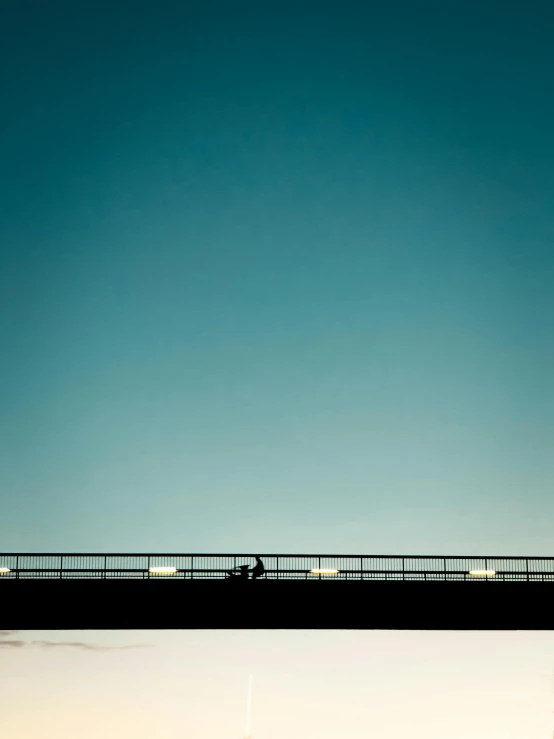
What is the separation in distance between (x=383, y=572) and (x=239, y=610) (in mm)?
6338

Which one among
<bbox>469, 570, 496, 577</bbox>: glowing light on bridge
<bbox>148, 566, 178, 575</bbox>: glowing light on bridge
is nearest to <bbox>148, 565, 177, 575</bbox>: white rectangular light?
<bbox>148, 566, 178, 575</bbox>: glowing light on bridge

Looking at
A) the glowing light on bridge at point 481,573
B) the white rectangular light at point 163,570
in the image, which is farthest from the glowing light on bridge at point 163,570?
the glowing light on bridge at point 481,573

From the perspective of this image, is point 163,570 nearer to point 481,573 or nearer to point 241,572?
point 241,572

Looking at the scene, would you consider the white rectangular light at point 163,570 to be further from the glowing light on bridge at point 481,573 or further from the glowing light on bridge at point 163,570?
the glowing light on bridge at point 481,573

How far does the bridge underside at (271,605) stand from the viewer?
47.0m

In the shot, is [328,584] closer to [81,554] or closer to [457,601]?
[457,601]

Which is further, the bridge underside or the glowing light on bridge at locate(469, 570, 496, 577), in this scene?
the glowing light on bridge at locate(469, 570, 496, 577)

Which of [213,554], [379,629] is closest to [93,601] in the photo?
[213,554]

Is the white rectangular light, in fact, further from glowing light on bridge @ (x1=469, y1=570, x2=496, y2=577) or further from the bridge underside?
glowing light on bridge @ (x1=469, y1=570, x2=496, y2=577)

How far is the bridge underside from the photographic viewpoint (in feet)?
154

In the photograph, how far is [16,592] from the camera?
46781 mm

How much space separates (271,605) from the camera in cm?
4784

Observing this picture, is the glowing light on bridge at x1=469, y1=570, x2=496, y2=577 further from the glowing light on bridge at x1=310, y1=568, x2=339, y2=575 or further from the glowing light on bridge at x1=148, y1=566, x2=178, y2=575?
the glowing light on bridge at x1=148, y1=566, x2=178, y2=575

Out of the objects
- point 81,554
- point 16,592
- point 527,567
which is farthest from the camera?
A: point 527,567
